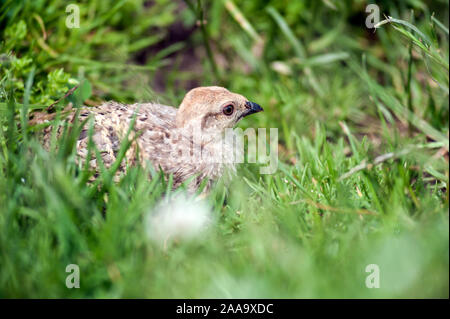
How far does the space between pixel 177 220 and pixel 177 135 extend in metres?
0.76

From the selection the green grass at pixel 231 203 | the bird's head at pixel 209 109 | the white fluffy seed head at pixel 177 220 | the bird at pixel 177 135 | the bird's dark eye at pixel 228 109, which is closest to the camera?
the green grass at pixel 231 203

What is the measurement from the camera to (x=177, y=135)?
11.1 ft

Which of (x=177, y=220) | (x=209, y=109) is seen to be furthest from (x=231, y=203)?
(x=209, y=109)

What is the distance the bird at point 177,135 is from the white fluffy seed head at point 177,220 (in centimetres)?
23

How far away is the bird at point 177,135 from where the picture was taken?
Answer: 10.5ft

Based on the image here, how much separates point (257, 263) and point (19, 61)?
2.42m

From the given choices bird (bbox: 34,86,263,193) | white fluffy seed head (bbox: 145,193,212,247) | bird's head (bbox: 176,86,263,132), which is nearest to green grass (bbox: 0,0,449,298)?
white fluffy seed head (bbox: 145,193,212,247)

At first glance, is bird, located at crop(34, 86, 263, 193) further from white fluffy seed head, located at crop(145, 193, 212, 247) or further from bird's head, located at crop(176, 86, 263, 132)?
white fluffy seed head, located at crop(145, 193, 212, 247)

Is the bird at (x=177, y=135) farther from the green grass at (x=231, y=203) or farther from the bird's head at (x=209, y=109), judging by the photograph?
the green grass at (x=231, y=203)

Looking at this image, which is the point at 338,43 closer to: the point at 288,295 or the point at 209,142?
the point at 209,142

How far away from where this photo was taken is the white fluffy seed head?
2.67 metres

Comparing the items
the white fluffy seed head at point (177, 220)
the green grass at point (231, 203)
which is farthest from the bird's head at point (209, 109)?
the white fluffy seed head at point (177, 220)

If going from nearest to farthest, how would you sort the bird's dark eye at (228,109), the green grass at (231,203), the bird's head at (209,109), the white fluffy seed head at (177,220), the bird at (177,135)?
1. the green grass at (231,203)
2. the white fluffy seed head at (177,220)
3. the bird at (177,135)
4. the bird's head at (209,109)
5. the bird's dark eye at (228,109)
